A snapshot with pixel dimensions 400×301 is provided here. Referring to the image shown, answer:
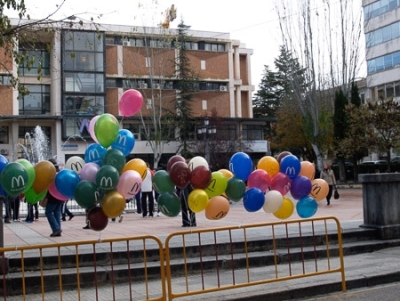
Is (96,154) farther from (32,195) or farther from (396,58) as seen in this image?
(396,58)

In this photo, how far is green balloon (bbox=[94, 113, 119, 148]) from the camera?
26.4ft

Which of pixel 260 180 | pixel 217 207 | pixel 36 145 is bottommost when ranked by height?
pixel 217 207

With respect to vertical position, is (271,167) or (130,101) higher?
(130,101)

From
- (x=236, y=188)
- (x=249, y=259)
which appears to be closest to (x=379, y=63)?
(x=249, y=259)

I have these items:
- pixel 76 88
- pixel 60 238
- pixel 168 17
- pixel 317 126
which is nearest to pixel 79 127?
pixel 76 88

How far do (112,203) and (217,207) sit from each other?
1.82 m

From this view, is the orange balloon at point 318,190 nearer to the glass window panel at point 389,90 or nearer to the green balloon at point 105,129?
the green balloon at point 105,129

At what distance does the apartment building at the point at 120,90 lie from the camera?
46656 mm

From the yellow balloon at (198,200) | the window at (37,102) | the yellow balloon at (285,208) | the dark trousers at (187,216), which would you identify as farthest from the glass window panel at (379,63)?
the yellow balloon at (198,200)

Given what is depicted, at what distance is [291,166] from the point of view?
29.7 ft

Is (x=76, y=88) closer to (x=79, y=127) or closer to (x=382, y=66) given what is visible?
(x=79, y=127)

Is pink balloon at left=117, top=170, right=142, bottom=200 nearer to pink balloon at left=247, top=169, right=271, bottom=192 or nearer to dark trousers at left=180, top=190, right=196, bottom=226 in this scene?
pink balloon at left=247, top=169, right=271, bottom=192

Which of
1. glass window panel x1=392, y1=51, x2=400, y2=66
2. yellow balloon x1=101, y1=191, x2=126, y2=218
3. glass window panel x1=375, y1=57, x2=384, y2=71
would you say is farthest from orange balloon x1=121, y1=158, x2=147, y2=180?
glass window panel x1=375, y1=57, x2=384, y2=71

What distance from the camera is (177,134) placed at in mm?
52562
